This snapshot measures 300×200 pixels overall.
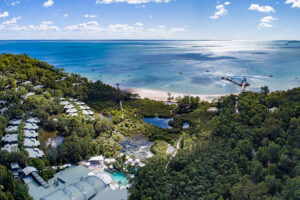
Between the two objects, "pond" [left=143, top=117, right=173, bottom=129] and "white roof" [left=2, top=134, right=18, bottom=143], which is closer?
"white roof" [left=2, top=134, right=18, bottom=143]


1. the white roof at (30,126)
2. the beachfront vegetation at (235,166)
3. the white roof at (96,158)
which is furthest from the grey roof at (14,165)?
the beachfront vegetation at (235,166)

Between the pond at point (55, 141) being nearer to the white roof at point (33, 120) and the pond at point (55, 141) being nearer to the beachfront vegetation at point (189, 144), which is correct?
the beachfront vegetation at point (189, 144)

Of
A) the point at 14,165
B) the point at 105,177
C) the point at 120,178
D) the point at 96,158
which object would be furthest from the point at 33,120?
the point at 120,178

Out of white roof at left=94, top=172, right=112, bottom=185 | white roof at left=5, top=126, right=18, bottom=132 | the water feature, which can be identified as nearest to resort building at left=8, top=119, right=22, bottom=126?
white roof at left=5, top=126, right=18, bottom=132

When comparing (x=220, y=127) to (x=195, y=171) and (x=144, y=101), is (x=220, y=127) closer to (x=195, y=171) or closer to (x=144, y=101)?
(x=195, y=171)

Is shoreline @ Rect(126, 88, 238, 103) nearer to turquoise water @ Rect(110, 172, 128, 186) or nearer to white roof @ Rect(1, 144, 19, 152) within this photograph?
turquoise water @ Rect(110, 172, 128, 186)
